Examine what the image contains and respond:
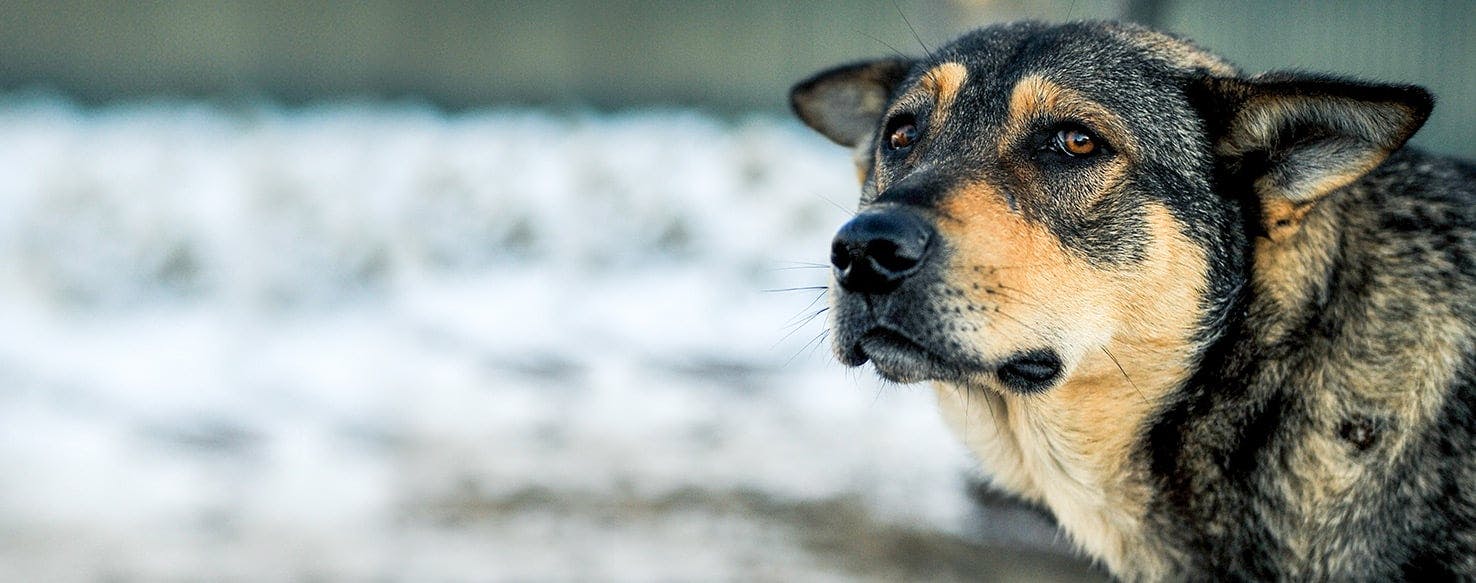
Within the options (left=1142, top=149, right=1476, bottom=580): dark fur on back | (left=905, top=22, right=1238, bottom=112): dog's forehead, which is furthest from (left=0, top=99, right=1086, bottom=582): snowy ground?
(left=1142, top=149, right=1476, bottom=580): dark fur on back

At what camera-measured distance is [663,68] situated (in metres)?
8.99

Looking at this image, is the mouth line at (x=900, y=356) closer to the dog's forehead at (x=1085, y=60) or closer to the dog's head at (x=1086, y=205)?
the dog's head at (x=1086, y=205)

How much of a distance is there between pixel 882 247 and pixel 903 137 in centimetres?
86

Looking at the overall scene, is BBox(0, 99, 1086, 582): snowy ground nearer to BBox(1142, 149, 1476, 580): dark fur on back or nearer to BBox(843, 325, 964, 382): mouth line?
BBox(843, 325, 964, 382): mouth line

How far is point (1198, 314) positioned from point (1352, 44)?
5314 millimetres

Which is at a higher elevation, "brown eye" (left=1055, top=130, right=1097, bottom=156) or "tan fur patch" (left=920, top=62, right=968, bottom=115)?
"tan fur patch" (left=920, top=62, right=968, bottom=115)

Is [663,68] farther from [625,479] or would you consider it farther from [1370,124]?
[1370,124]

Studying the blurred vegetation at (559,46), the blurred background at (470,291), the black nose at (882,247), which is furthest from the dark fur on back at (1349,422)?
the blurred vegetation at (559,46)

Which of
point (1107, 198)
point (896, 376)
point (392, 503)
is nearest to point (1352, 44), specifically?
point (1107, 198)

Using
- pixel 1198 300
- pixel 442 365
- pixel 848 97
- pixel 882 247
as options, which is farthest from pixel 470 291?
pixel 1198 300

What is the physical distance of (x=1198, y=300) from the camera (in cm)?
303

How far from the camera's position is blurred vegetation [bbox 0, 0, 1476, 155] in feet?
24.0

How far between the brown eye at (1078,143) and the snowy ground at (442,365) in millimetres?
880

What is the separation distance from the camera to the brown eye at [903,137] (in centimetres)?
344
